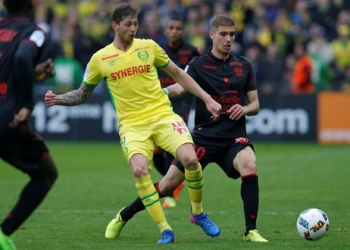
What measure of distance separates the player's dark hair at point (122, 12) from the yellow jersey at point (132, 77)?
312 mm

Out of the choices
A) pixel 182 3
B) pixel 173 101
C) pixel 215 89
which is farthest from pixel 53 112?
pixel 215 89

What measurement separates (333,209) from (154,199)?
13.1 ft

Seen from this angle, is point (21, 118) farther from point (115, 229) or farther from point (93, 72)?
point (115, 229)

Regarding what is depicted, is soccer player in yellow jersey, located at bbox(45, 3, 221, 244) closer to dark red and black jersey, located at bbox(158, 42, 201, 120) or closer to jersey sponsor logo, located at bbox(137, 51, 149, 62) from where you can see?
jersey sponsor logo, located at bbox(137, 51, 149, 62)

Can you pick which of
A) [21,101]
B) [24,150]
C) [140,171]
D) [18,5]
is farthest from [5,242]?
[18,5]

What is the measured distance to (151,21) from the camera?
27.6 metres

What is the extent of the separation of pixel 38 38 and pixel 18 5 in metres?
0.39

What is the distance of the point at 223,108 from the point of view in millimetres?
9734

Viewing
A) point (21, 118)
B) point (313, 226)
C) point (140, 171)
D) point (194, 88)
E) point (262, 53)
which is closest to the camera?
point (21, 118)

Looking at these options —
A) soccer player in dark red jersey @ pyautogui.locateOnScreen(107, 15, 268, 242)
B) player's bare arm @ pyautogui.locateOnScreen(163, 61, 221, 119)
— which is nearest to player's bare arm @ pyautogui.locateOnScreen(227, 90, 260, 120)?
soccer player in dark red jersey @ pyautogui.locateOnScreen(107, 15, 268, 242)

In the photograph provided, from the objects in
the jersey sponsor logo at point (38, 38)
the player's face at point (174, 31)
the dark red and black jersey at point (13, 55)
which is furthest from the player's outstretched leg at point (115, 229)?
the player's face at point (174, 31)

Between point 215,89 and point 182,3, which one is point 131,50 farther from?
point 182,3

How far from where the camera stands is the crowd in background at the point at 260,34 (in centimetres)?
2530

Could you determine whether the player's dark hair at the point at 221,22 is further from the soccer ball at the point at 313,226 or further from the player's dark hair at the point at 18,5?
the player's dark hair at the point at 18,5
